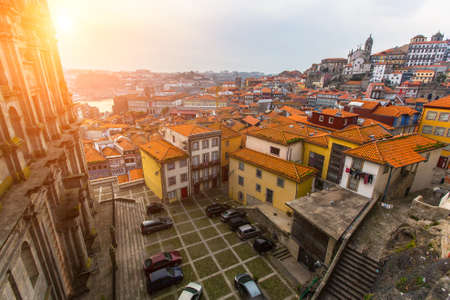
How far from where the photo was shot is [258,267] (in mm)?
23500

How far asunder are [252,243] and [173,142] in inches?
881

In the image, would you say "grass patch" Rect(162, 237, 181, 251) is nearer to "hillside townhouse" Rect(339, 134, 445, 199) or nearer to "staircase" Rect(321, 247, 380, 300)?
"staircase" Rect(321, 247, 380, 300)

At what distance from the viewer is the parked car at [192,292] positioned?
19.2 m

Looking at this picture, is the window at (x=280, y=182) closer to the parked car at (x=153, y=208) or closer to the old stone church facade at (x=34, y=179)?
the parked car at (x=153, y=208)

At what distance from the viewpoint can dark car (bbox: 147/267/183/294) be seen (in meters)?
20.3

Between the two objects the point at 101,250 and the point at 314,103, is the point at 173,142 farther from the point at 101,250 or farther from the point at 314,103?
the point at 314,103

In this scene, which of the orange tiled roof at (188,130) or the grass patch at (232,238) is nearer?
the grass patch at (232,238)

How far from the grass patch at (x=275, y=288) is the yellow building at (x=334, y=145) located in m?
13.9

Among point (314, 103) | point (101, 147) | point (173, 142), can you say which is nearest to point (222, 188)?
point (173, 142)

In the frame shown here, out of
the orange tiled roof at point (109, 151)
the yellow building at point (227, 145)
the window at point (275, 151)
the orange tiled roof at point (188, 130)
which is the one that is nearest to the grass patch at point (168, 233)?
the orange tiled roof at point (188, 130)

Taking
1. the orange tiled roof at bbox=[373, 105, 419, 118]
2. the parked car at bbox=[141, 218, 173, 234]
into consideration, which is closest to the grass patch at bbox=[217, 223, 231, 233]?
the parked car at bbox=[141, 218, 173, 234]

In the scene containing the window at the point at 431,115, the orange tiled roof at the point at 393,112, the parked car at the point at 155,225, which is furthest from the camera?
the orange tiled roof at the point at 393,112

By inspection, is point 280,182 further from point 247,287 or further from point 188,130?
point 188,130

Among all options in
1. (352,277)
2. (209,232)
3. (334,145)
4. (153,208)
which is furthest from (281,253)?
(153,208)
